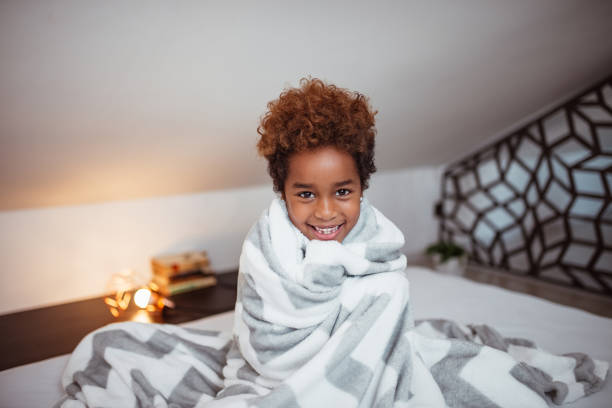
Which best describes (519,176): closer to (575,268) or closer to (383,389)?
(575,268)

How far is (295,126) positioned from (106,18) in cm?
66

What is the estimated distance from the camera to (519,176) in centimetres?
264

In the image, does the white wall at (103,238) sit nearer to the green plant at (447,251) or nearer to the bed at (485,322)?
Result: the bed at (485,322)

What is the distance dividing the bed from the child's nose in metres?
0.62

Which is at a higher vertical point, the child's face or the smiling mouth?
the child's face

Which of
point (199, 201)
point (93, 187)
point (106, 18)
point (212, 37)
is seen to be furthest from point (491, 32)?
point (93, 187)

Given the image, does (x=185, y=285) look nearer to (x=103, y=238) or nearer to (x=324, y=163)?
(x=103, y=238)

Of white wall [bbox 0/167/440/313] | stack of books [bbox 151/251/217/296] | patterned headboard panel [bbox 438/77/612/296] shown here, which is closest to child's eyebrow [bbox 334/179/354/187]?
stack of books [bbox 151/251/217/296]

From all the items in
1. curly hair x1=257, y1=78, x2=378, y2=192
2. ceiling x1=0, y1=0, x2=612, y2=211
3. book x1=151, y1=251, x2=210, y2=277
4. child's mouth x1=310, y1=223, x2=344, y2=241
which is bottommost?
book x1=151, y1=251, x2=210, y2=277

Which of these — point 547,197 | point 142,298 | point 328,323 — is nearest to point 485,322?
point 328,323

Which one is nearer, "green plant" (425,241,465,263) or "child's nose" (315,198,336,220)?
"child's nose" (315,198,336,220)

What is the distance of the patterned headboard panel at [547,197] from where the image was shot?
221 centimetres

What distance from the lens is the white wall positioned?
164 cm

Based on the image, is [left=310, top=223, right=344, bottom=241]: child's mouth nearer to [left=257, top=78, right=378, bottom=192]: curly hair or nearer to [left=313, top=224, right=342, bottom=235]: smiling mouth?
[left=313, top=224, right=342, bottom=235]: smiling mouth
